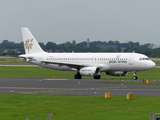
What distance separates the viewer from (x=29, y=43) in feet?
240

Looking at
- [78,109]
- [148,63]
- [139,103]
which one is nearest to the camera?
[78,109]

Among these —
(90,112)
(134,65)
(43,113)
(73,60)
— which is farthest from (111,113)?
(73,60)

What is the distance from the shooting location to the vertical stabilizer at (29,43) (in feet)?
238

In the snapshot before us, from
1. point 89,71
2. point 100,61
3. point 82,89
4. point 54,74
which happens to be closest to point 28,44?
point 54,74

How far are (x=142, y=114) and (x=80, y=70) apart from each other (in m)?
38.4

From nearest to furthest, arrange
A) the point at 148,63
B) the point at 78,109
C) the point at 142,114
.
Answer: the point at 142,114 → the point at 78,109 → the point at 148,63

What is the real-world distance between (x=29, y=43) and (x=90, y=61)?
41.8 feet

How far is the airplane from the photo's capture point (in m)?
62.0

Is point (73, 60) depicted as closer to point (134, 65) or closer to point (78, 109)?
point (134, 65)

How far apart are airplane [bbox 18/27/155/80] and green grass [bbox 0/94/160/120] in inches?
1091

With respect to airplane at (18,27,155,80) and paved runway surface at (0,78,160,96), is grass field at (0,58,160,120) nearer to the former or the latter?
paved runway surface at (0,78,160,96)

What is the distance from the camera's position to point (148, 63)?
61625 millimetres

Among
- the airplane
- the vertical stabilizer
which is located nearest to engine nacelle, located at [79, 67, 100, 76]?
the airplane

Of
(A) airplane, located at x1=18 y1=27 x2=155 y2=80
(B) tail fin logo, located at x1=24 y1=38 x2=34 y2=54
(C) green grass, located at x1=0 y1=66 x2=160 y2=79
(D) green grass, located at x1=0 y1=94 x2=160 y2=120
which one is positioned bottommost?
(C) green grass, located at x1=0 y1=66 x2=160 y2=79
